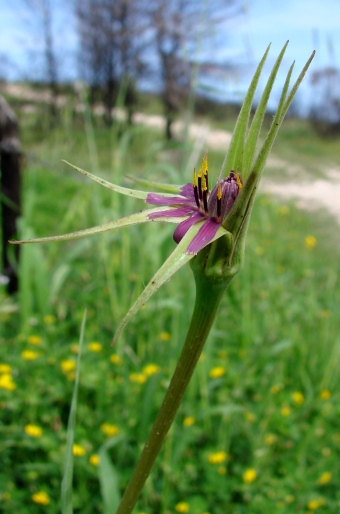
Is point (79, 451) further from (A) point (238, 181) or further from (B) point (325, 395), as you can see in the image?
(A) point (238, 181)

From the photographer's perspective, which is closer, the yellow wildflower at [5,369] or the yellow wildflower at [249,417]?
the yellow wildflower at [5,369]

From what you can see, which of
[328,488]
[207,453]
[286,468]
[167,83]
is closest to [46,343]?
[207,453]

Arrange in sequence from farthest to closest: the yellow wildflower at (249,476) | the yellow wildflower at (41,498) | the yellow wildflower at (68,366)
A: the yellow wildflower at (68,366), the yellow wildflower at (249,476), the yellow wildflower at (41,498)

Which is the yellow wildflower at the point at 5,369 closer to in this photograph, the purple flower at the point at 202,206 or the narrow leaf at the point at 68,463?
the narrow leaf at the point at 68,463

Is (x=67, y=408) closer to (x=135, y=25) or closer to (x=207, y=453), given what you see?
(x=207, y=453)

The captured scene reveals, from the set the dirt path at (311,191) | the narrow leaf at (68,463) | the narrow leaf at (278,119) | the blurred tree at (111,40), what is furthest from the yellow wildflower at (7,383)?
the blurred tree at (111,40)

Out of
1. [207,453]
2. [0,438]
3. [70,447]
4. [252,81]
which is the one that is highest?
[252,81]

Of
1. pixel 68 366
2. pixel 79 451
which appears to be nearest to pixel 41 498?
pixel 79 451
